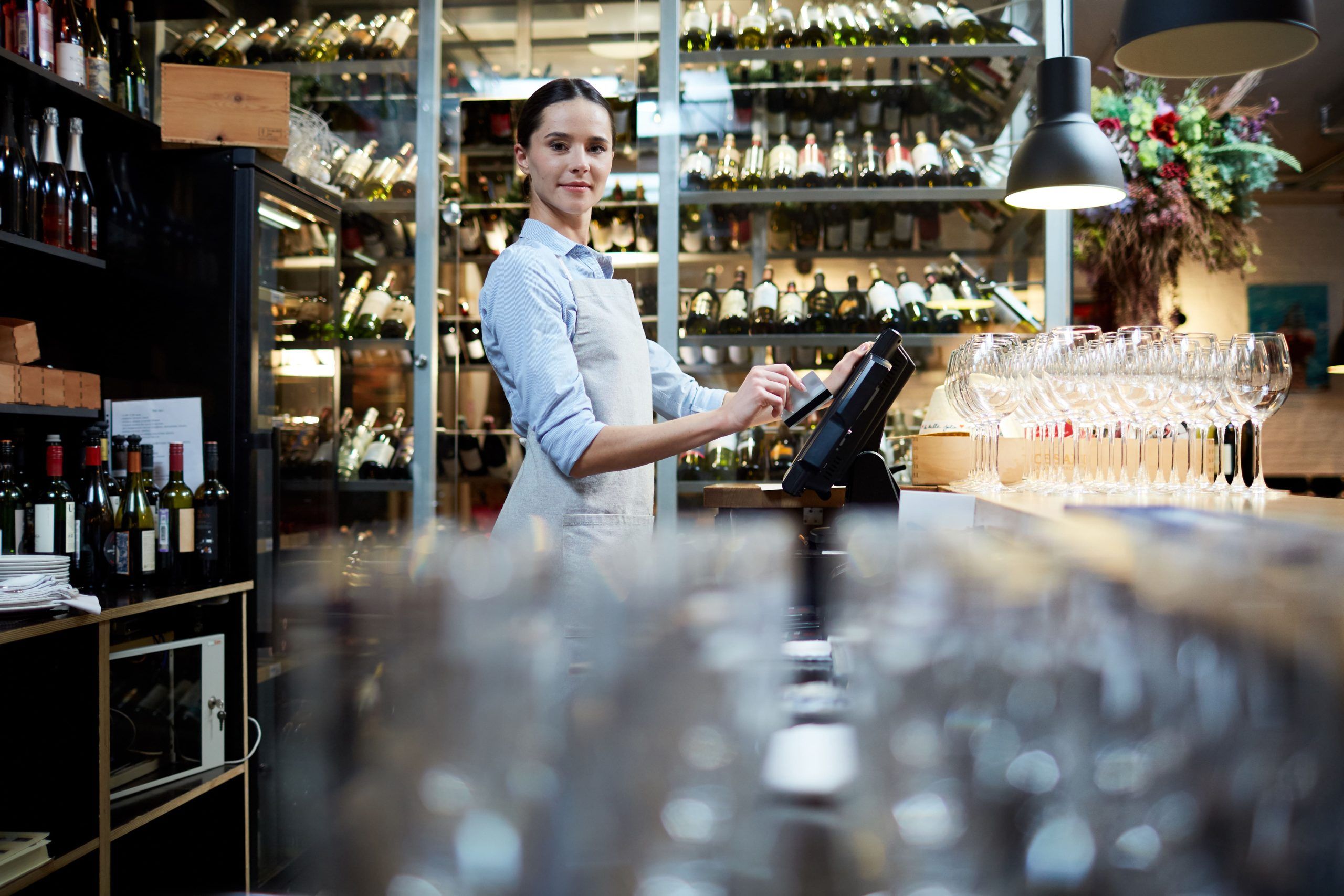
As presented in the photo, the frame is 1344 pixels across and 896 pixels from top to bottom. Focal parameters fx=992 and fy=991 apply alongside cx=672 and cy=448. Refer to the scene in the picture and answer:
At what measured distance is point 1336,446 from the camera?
20.6 ft

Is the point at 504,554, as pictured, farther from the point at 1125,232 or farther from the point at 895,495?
the point at 1125,232

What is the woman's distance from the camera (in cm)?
129

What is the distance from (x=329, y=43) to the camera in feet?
13.0

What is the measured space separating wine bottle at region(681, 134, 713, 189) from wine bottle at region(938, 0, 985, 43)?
979 millimetres

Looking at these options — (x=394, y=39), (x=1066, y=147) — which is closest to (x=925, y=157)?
(x=1066, y=147)

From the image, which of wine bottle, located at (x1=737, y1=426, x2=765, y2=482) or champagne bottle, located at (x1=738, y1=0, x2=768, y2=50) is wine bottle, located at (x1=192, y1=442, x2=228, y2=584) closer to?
wine bottle, located at (x1=737, y1=426, x2=765, y2=482)

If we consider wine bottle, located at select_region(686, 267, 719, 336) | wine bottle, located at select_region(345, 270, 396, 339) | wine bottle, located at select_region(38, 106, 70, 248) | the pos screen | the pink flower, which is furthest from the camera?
wine bottle, located at select_region(345, 270, 396, 339)

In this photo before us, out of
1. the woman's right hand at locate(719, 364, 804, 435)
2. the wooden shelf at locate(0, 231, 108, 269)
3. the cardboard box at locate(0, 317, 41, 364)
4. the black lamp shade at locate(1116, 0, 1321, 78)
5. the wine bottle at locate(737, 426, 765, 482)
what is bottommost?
the wine bottle at locate(737, 426, 765, 482)

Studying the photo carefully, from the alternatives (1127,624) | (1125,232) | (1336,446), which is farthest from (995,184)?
(1336,446)

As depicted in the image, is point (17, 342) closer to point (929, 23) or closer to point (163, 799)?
point (163, 799)

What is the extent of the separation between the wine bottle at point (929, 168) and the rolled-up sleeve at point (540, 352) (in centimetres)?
252

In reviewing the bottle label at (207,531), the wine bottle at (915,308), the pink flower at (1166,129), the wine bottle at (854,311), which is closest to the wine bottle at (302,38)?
the bottle label at (207,531)

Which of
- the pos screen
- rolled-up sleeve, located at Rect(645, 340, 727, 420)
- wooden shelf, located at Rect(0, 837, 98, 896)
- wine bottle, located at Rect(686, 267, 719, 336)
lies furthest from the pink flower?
wooden shelf, located at Rect(0, 837, 98, 896)

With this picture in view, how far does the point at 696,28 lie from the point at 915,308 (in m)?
1.34
